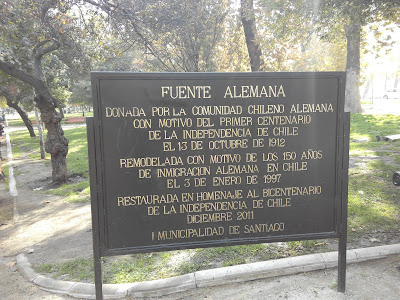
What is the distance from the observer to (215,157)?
318 centimetres

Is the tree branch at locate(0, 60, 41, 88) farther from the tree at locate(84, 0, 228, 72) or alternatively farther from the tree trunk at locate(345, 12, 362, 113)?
the tree trunk at locate(345, 12, 362, 113)

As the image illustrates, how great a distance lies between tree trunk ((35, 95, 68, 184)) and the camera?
31.9 feet

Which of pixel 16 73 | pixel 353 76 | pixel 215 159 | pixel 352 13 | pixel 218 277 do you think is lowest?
pixel 218 277

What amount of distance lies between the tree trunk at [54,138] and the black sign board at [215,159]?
751cm

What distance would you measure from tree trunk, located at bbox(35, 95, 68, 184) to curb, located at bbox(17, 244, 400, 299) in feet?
21.3

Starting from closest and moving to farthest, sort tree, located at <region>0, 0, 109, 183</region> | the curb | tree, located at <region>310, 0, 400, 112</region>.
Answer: the curb < tree, located at <region>0, 0, 109, 183</region> < tree, located at <region>310, 0, 400, 112</region>

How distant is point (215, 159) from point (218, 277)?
148cm

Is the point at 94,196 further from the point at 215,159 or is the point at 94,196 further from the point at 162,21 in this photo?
the point at 162,21

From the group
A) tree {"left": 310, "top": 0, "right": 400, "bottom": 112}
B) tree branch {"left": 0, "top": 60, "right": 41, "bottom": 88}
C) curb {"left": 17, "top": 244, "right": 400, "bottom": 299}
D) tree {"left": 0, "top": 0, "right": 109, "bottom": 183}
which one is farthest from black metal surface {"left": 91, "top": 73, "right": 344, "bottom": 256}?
tree branch {"left": 0, "top": 60, "right": 41, "bottom": 88}

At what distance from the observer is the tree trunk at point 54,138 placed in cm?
971

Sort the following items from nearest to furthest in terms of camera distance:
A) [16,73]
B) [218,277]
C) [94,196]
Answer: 1. [94,196]
2. [218,277]
3. [16,73]

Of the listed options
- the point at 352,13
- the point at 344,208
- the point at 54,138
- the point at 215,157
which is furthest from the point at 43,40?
the point at 344,208

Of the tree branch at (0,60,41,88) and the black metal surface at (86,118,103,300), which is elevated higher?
the tree branch at (0,60,41,88)

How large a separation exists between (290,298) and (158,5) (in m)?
7.38
